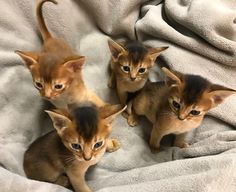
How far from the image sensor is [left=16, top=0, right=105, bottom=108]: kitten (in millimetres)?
1345

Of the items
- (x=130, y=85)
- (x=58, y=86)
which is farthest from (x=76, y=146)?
(x=130, y=85)

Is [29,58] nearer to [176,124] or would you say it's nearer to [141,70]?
[141,70]

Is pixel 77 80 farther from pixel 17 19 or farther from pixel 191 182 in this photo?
pixel 191 182

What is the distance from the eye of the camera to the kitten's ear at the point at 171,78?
1335mm

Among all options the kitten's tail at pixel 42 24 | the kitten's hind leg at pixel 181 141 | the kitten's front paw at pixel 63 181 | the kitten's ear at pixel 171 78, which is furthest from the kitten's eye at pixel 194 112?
the kitten's tail at pixel 42 24

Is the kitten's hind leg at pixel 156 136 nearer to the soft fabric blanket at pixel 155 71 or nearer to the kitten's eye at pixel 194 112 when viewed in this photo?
the soft fabric blanket at pixel 155 71

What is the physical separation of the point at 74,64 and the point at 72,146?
33 centimetres

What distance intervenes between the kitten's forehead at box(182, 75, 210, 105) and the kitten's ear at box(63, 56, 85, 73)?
40 cm

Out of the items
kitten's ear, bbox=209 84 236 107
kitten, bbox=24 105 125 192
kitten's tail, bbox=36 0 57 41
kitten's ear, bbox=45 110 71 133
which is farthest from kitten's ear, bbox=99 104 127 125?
A: kitten's tail, bbox=36 0 57 41

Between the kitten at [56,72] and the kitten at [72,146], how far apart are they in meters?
0.15

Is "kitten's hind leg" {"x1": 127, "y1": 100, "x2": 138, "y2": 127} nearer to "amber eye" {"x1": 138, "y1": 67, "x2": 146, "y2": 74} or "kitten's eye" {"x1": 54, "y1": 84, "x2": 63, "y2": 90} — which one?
"amber eye" {"x1": 138, "y1": 67, "x2": 146, "y2": 74}

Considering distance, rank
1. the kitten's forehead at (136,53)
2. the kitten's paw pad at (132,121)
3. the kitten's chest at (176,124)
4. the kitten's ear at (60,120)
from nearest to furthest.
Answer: the kitten's ear at (60,120) < the kitten's chest at (176,124) < the kitten's forehead at (136,53) < the kitten's paw pad at (132,121)

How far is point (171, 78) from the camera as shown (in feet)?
4.51

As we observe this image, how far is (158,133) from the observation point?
152 cm
